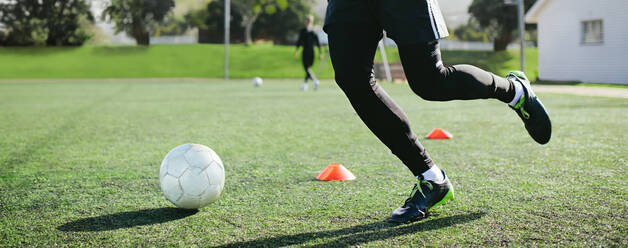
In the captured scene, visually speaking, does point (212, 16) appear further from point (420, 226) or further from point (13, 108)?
point (420, 226)

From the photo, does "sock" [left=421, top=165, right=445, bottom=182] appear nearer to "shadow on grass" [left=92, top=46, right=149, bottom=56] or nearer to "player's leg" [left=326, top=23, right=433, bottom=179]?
"player's leg" [left=326, top=23, right=433, bottom=179]

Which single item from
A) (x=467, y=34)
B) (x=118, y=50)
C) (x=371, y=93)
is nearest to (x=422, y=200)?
(x=371, y=93)

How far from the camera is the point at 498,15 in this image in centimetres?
4669

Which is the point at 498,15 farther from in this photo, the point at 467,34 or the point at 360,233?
the point at 467,34

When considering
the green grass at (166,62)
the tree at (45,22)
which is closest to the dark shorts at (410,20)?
the green grass at (166,62)

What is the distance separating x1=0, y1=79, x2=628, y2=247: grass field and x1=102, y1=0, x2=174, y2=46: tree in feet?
106

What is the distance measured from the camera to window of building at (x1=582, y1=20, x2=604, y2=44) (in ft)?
70.3

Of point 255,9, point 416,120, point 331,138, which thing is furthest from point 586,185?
point 416,120

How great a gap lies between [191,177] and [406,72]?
1.19 meters

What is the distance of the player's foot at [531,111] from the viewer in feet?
8.82

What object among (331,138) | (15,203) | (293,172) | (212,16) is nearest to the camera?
(15,203)

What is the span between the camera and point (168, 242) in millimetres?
2170

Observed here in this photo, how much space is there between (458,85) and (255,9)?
4.67ft

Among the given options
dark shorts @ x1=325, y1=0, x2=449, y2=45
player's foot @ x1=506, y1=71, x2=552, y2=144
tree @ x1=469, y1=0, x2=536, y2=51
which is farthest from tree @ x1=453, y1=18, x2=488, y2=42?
dark shorts @ x1=325, y1=0, x2=449, y2=45
